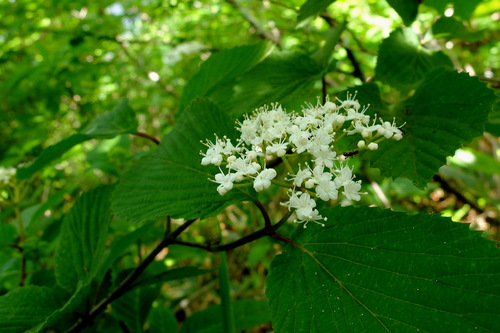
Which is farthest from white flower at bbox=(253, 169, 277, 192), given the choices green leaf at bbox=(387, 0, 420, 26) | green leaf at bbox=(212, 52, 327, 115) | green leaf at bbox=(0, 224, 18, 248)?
green leaf at bbox=(0, 224, 18, 248)

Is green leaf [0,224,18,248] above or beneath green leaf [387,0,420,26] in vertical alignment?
beneath

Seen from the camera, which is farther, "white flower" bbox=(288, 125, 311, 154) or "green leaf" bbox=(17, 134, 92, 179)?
"green leaf" bbox=(17, 134, 92, 179)

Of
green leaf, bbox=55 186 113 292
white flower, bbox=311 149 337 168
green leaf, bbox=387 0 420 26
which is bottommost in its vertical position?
green leaf, bbox=55 186 113 292

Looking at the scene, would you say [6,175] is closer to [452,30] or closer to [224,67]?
[224,67]

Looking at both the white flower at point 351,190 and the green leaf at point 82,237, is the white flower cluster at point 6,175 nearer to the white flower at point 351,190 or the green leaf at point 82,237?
the green leaf at point 82,237

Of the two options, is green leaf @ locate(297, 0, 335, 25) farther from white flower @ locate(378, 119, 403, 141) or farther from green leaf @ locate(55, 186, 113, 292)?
green leaf @ locate(55, 186, 113, 292)
